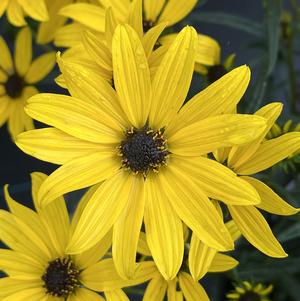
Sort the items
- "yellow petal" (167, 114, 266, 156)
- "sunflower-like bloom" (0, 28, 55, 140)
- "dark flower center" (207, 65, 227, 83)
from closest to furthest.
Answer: "yellow petal" (167, 114, 266, 156) → "dark flower center" (207, 65, 227, 83) → "sunflower-like bloom" (0, 28, 55, 140)

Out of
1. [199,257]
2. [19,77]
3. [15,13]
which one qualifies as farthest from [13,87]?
[199,257]

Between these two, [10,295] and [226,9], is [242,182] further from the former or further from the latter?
→ [226,9]

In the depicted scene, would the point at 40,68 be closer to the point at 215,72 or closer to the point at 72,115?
the point at 215,72

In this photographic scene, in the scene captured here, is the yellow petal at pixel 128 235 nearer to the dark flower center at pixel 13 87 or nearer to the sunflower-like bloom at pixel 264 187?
the sunflower-like bloom at pixel 264 187

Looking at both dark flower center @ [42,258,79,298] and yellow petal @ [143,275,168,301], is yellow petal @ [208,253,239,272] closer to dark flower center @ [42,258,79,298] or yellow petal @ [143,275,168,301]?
yellow petal @ [143,275,168,301]

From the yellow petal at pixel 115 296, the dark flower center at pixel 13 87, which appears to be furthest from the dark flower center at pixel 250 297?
the dark flower center at pixel 13 87

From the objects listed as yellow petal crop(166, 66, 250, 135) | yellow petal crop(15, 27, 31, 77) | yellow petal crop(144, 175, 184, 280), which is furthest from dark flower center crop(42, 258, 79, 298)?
yellow petal crop(15, 27, 31, 77)
